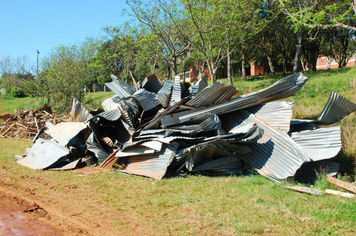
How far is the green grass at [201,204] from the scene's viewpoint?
13.3 ft

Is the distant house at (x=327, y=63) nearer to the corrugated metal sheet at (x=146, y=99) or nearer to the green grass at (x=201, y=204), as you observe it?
the corrugated metal sheet at (x=146, y=99)

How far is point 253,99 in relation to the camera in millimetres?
7559

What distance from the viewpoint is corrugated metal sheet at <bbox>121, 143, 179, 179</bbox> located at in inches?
266

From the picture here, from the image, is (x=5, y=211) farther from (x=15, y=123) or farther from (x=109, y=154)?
(x=15, y=123)

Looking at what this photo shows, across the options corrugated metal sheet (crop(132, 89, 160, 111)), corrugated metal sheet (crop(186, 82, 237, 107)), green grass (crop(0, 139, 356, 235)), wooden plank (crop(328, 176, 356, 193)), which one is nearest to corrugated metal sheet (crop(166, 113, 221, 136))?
corrugated metal sheet (crop(186, 82, 237, 107))

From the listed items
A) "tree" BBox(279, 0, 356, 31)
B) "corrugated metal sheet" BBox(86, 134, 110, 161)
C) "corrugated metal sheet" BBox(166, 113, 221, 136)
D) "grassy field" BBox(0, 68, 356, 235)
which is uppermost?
"tree" BBox(279, 0, 356, 31)

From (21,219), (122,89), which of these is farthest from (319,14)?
(21,219)

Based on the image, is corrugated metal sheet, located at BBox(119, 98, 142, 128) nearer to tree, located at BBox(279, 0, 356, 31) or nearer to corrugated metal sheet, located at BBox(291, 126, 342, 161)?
corrugated metal sheet, located at BBox(291, 126, 342, 161)

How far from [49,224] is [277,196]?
368 centimetres

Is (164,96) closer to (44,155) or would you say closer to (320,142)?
(44,155)

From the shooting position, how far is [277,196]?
5.18 metres

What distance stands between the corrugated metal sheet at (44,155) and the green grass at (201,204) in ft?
3.83

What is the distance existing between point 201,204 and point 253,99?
3574mm

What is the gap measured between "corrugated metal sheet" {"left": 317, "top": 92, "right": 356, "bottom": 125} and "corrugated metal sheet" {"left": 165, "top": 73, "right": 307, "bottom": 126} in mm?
837
